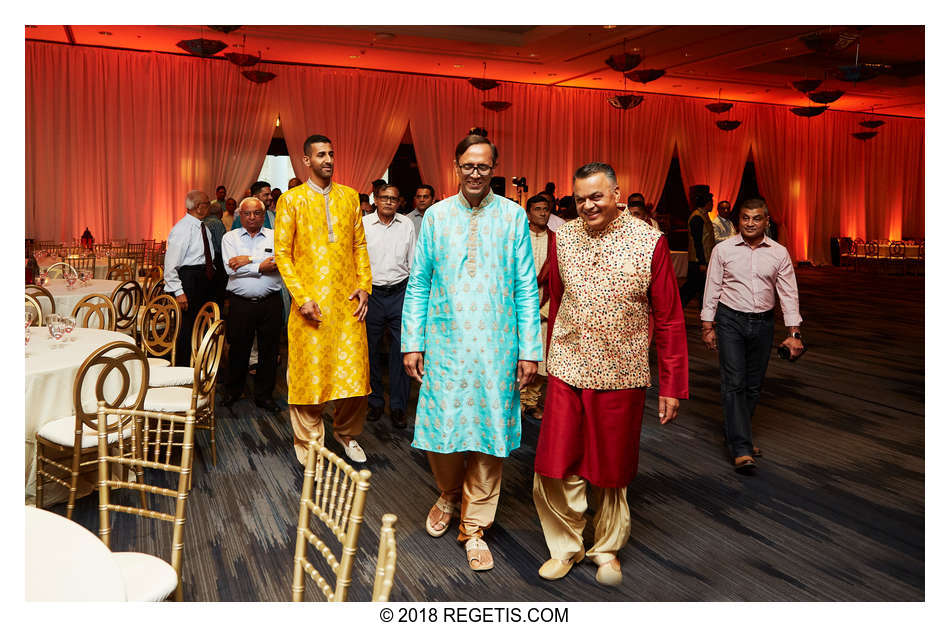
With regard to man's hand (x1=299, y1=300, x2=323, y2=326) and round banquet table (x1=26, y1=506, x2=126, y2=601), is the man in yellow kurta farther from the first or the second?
round banquet table (x1=26, y1=506, x2=126, y2=601)

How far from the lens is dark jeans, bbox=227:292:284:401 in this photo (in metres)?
4.77

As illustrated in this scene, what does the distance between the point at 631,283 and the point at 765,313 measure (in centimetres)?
161

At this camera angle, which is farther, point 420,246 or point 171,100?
point 171,100

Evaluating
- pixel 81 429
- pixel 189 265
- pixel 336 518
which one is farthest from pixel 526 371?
pixel 189 265

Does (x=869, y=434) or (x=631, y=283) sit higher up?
(x=631, y=283)

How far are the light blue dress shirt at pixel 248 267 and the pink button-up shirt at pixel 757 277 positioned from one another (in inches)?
109

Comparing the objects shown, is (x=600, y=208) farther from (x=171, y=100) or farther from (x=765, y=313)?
(x=171, y=100)

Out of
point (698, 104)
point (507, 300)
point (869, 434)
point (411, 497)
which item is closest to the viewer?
point (507, 300)

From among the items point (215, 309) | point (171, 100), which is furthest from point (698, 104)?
point (215, 309)

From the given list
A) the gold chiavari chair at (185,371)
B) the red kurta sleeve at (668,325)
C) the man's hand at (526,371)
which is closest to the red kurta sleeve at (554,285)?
the man's hand at (526,371)

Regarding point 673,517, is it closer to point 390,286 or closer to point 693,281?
point 390,286

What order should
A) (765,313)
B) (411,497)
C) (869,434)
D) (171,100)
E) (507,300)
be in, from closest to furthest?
(507,300), (411,497), (765,313), (869,434), (171,100)

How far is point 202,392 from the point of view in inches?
145

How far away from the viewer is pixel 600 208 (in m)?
2.46
